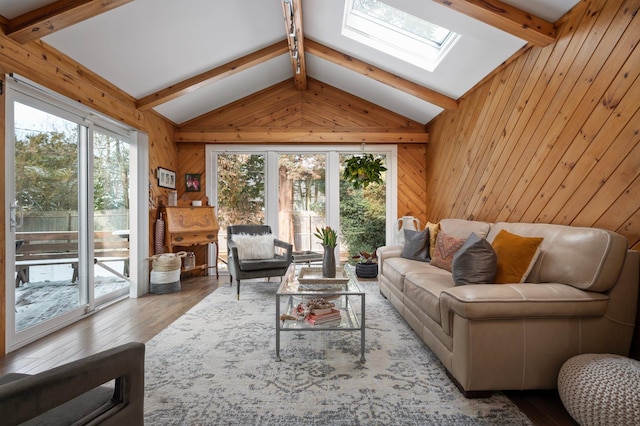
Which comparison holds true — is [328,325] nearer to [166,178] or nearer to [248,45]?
[248,45]

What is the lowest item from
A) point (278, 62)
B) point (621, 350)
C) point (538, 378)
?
point (538, 378)

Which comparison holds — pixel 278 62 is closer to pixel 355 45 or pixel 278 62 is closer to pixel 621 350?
pixel 355 45

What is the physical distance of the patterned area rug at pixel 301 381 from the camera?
1.68m

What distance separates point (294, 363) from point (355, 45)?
11.7 ft

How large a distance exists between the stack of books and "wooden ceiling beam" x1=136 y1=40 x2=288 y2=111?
335 centimetres

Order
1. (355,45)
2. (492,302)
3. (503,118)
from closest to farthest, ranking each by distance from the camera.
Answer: (492,302), (503,118), (355,45)

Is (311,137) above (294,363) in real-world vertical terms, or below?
above

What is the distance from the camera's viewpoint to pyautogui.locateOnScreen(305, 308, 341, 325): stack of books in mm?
2411

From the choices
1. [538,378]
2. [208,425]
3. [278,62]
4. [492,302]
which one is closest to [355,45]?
[278,62]

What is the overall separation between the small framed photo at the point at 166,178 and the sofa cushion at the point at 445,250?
3891mm

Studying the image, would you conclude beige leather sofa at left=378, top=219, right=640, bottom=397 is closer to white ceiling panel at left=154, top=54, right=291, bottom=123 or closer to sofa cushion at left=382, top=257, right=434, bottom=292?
sofa cushion at left=382, top=257, right=434, bottom=292

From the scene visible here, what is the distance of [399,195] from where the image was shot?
5531 mm

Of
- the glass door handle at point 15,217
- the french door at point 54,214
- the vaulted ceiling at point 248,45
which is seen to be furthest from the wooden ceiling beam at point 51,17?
the glass door handle at point 15,217

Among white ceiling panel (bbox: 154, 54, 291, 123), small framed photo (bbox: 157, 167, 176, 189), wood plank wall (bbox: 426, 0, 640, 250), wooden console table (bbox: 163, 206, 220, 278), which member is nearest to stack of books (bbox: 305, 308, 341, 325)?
wood plank wall (bbox: 426, 0, 640, 250)
